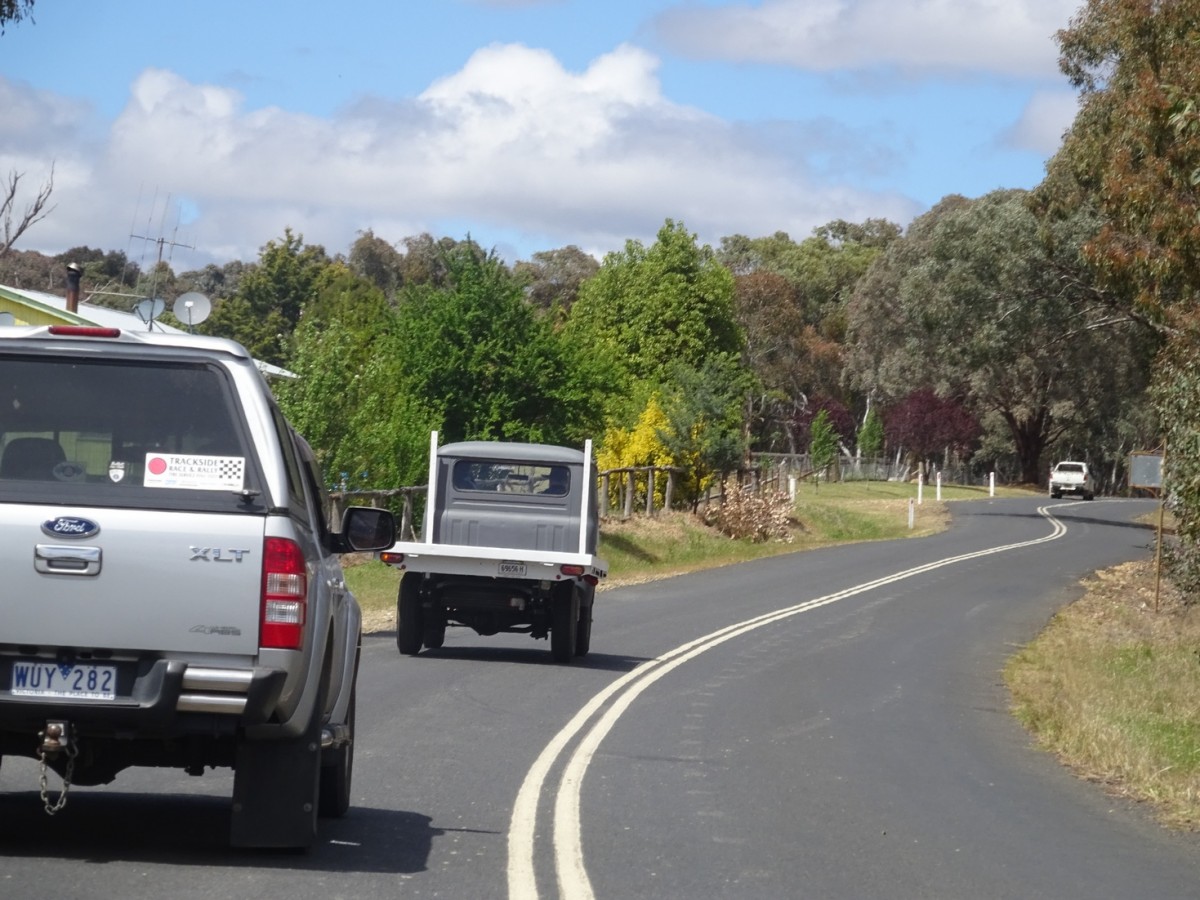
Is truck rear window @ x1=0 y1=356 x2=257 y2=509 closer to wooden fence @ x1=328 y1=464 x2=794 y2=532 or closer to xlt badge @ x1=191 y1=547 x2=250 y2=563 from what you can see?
xlt badge @ x1=191 y1=547 x2=250 y2=563

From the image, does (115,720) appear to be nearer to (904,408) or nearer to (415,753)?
(415,753)

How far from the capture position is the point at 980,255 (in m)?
51.7

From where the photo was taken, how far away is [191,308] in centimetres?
2077

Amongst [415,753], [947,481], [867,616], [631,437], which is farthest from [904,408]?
[415,753]

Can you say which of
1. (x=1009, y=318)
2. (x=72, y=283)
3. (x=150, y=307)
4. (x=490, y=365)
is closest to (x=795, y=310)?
(x=1009, y=318)

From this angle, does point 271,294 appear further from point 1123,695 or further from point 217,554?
point 217,554

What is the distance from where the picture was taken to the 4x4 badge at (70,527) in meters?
6.23

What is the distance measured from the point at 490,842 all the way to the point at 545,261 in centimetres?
9016

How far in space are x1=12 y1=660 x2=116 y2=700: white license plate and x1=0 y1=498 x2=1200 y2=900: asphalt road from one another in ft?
2.59

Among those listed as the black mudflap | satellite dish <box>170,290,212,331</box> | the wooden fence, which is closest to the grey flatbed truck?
satellite dish <box>170,290,212,331</box>

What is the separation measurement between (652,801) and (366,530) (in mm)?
2920

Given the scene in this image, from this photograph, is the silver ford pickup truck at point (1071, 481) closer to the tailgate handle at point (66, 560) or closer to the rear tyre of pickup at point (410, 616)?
the rear tyre of pickup at point (410, 616)

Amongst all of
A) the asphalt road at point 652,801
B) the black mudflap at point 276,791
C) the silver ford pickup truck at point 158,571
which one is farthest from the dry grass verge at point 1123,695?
the silver ford pickup truck at point 158,571

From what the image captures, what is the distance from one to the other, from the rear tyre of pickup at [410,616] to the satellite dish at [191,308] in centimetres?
527
